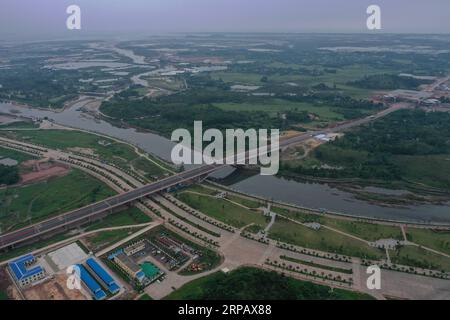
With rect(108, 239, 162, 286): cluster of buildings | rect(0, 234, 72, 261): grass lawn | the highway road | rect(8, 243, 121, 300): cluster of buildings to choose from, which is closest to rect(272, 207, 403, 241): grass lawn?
the highway road

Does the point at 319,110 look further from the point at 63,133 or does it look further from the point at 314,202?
the point at 63,133

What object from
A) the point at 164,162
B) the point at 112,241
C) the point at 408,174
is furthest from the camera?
the point at 164,162

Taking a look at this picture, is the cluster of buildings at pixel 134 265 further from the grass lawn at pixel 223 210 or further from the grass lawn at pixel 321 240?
the grass lawn at pixel 321 240

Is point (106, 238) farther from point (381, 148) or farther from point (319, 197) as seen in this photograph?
point (381, 148)

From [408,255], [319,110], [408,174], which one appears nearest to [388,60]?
[319,110]

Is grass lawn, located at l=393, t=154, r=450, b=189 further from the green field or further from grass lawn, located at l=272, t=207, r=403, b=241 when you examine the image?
the green field
